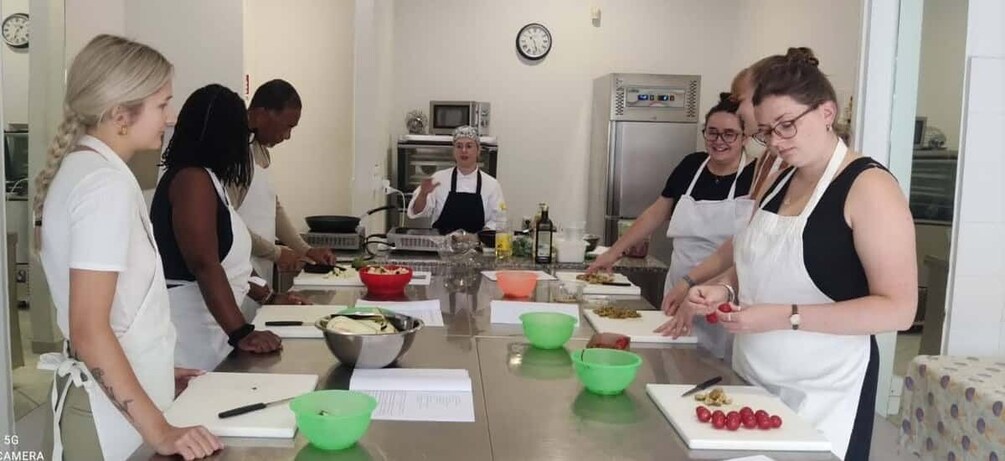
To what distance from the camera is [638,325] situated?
255 cm

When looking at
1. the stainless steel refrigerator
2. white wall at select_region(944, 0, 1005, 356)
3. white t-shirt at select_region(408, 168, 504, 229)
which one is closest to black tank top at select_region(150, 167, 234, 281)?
white t-shirt at select_region(408, 168, 504, 229)

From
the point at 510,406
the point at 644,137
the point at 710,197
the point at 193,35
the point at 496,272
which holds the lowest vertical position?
the point at 510,406

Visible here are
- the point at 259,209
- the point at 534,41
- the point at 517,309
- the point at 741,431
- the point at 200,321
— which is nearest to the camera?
the point at 741,431

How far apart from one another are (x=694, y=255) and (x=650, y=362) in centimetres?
121

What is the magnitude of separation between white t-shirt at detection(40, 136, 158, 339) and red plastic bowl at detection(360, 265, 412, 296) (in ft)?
3.90

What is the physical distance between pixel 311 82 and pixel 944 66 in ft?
15.6

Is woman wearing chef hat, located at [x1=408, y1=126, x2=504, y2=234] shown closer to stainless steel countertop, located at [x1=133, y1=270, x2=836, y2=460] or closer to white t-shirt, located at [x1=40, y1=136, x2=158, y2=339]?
stainless steel countertop, located at [x1=133, y1=270, x2=836, y2=460]

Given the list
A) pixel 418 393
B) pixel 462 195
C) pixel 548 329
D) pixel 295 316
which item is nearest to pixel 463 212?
pixel 462 195

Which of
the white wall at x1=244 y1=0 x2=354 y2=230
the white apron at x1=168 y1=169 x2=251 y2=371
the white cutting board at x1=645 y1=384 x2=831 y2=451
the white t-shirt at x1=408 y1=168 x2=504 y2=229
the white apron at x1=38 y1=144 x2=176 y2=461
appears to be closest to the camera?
the white cutting board at x1=645 y1=384 x2=831 y2=451

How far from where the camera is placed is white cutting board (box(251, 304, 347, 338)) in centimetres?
232

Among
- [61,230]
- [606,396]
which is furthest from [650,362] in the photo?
[61,230]

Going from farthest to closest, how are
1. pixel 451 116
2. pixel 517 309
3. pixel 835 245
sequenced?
pixel 451 116 → pixel 517 309 → pixel 835 245

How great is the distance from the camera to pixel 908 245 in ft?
5.98

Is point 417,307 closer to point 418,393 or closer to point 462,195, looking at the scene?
point 418,393
